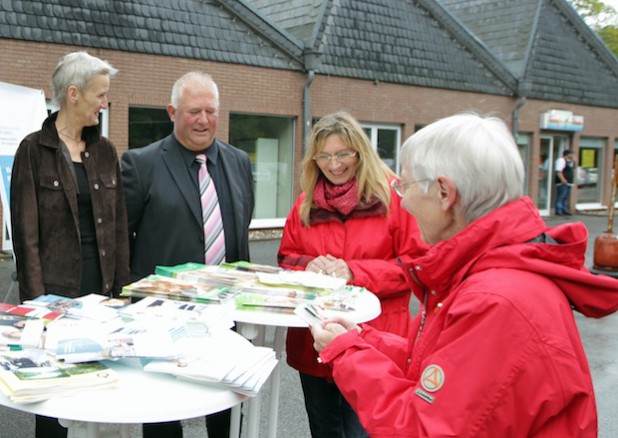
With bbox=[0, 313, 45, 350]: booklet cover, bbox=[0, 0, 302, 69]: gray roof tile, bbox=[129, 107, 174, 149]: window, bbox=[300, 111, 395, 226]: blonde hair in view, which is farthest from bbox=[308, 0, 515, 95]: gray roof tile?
bbox=[0, 313, 45, 350]: booklet cover

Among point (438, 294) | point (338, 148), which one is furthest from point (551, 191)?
point (438, 294)

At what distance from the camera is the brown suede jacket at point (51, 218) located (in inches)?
117

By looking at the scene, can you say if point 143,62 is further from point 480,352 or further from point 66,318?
point 480,352

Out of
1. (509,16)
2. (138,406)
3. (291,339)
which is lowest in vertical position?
(291,339)

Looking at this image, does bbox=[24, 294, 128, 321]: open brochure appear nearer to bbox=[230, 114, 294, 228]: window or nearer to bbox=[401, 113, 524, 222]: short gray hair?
bbox=[401, 113, 524, 222]: short gray hair

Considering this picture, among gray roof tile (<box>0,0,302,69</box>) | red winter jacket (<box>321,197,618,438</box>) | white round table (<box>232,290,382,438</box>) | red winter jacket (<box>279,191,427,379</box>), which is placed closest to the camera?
red winter jacket (<box>321,197,618,438</box>)

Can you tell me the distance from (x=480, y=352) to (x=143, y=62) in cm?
1061

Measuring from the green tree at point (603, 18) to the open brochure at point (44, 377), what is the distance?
121 feet

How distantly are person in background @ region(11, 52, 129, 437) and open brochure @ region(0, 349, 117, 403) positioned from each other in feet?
3.96

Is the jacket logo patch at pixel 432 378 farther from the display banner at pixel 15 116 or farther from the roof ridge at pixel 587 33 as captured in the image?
the roof ridge at pixel 587 33

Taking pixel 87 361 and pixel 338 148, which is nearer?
pixel 87 361

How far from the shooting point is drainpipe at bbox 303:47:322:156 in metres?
12.8

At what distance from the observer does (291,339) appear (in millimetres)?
3027

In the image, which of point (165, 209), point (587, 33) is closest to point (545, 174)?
point (587, 33)
